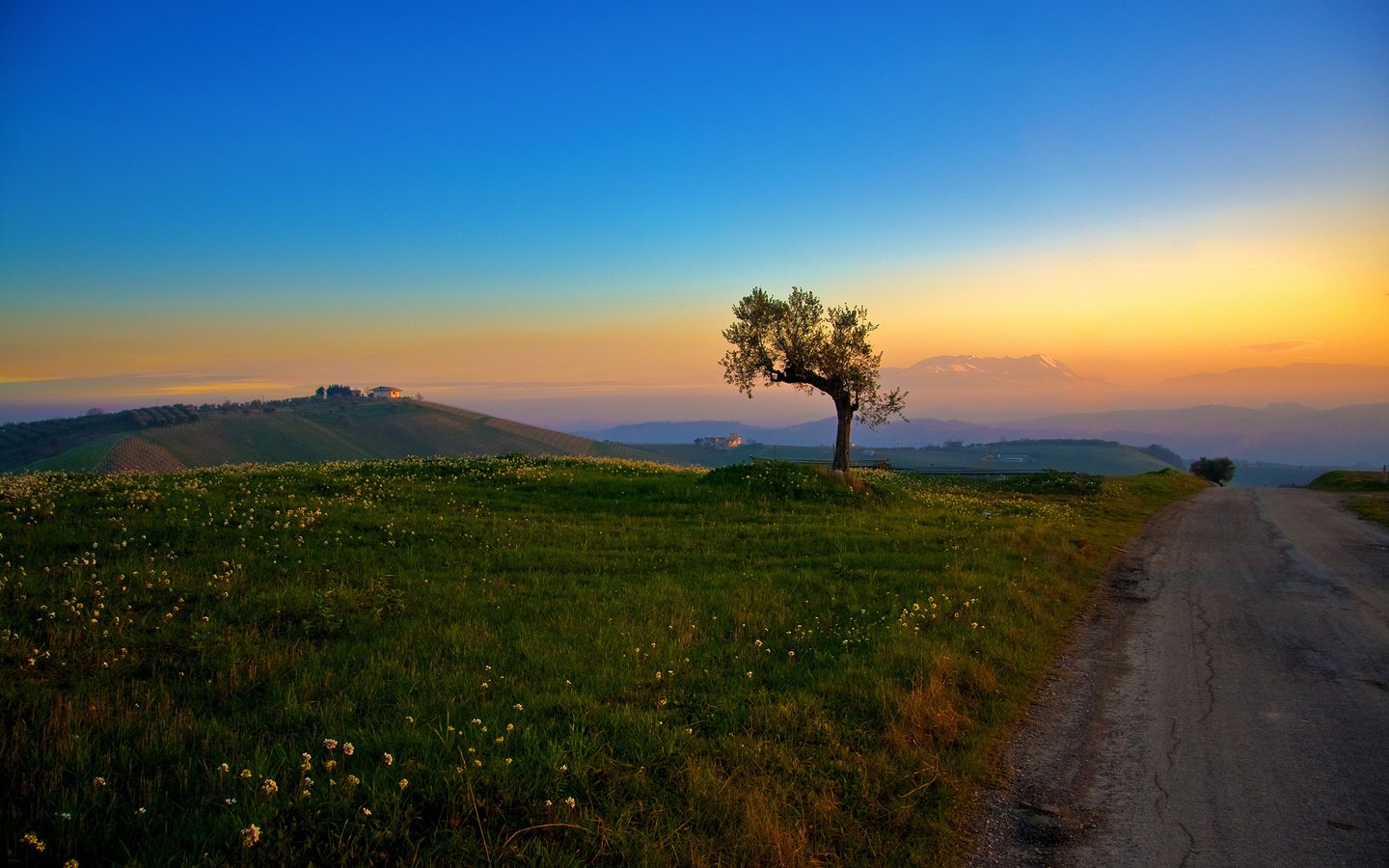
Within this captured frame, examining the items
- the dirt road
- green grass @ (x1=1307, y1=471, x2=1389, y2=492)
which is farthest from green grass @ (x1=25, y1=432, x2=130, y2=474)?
green grass @ (x1=1307, y1=471, x2=1389, y2=492)

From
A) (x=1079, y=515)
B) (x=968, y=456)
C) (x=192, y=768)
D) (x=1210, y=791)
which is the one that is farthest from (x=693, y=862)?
(x=968, y=456)

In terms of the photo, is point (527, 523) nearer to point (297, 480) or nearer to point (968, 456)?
point (297, 480)

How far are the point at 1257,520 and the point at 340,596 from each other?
32005 mm

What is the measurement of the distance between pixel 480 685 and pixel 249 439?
524 feet

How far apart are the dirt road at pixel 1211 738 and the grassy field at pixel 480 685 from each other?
24.4 inches

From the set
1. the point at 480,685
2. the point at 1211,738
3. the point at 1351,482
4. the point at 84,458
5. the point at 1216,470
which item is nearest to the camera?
the point at 480,685

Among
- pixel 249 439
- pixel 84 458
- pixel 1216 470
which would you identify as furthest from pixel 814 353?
pixel 249 439

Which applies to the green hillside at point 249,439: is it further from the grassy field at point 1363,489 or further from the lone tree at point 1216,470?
the lone tree at point 1216,470

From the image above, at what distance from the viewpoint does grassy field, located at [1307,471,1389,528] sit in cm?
2939

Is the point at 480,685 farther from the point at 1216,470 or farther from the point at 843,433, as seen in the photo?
the point at 1216,470

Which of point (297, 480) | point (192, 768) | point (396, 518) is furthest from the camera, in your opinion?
point (297, 480)

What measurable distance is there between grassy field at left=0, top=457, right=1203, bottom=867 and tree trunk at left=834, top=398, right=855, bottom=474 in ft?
53.5

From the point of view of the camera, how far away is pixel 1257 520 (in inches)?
1089

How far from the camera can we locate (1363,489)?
44.9 meters
